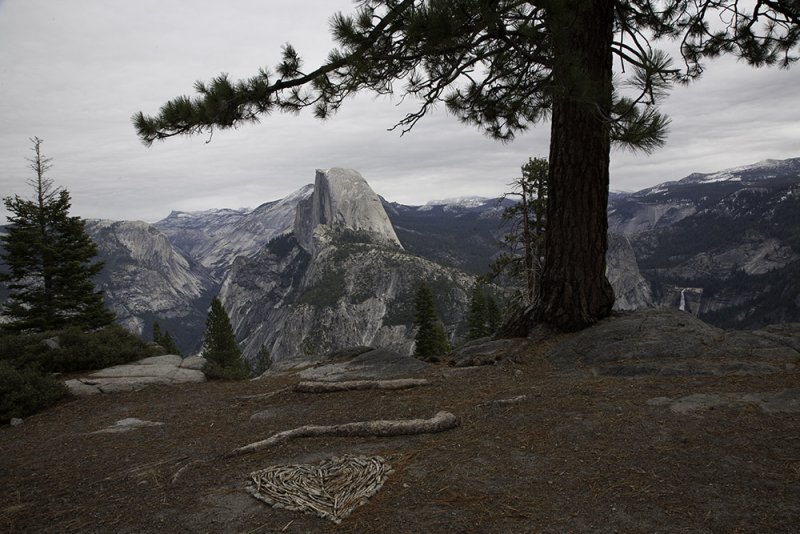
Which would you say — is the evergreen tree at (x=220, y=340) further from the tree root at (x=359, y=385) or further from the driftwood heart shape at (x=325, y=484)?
the driftwood heart shape at (x=325, y=484)

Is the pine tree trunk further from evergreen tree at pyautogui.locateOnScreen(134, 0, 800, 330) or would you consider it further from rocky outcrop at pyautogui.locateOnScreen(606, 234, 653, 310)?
rocky outcrop at pyautogui.locateOnScreen(606, 234, 653, 310)

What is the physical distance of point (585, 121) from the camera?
8961mm

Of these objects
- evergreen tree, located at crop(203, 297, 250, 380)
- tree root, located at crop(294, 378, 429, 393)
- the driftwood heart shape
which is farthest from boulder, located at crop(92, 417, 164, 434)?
evergreen tree, located at crop(203, 297, 250, 380)

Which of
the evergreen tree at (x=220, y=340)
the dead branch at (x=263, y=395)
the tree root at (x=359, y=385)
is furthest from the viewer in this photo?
the evergreen tree at (x=220, y=340)

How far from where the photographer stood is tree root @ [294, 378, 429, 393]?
7.51 metres

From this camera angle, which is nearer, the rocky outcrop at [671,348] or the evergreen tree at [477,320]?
the rocky outcrop at [671,348]

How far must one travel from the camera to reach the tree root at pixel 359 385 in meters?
7.51

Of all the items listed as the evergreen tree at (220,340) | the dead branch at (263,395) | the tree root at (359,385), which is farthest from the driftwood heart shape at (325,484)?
the evergreen tree at (220,340)

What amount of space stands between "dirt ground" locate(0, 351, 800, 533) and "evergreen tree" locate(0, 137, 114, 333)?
22.9 metres

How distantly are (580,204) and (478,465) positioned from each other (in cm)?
666

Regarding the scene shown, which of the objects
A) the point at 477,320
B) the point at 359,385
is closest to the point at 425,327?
the point at 477,320

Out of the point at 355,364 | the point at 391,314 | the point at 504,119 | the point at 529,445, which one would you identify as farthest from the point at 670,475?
the point at 391,314

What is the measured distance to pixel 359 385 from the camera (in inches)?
301

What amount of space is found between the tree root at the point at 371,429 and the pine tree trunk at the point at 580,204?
5.24 metres
